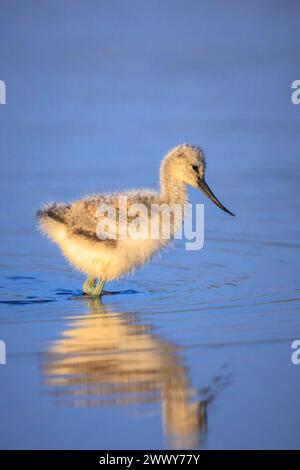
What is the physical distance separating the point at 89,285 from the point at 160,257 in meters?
0.95

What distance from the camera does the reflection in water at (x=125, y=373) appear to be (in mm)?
5051

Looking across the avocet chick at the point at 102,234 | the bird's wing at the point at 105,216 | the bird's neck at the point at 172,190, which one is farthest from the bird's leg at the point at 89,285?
the bird's neck at the point at 172,190

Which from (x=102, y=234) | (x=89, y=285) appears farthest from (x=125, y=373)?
(x=89, y=285)

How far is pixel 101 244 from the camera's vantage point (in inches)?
295

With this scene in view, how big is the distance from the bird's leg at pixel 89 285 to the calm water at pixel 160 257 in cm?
12

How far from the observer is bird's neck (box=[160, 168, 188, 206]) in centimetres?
786

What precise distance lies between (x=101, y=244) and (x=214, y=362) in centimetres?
195

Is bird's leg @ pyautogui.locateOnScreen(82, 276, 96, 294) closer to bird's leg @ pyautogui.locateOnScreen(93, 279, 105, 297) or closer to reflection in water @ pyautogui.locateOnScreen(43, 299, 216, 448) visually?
bird's leg @ pyautogui.locateOnScreen(93, 279, 105, 297)

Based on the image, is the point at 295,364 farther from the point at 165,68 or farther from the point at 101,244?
the point at 165,68

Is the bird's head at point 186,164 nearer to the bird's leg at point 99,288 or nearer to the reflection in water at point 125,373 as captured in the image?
the bird's leg at point 99,288

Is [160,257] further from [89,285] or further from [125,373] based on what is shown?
[125,373]

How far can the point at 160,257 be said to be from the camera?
8531mm

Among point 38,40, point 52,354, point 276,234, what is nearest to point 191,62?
point 38,40

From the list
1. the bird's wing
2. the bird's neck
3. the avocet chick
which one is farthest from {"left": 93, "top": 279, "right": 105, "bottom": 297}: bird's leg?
the bird's neck
